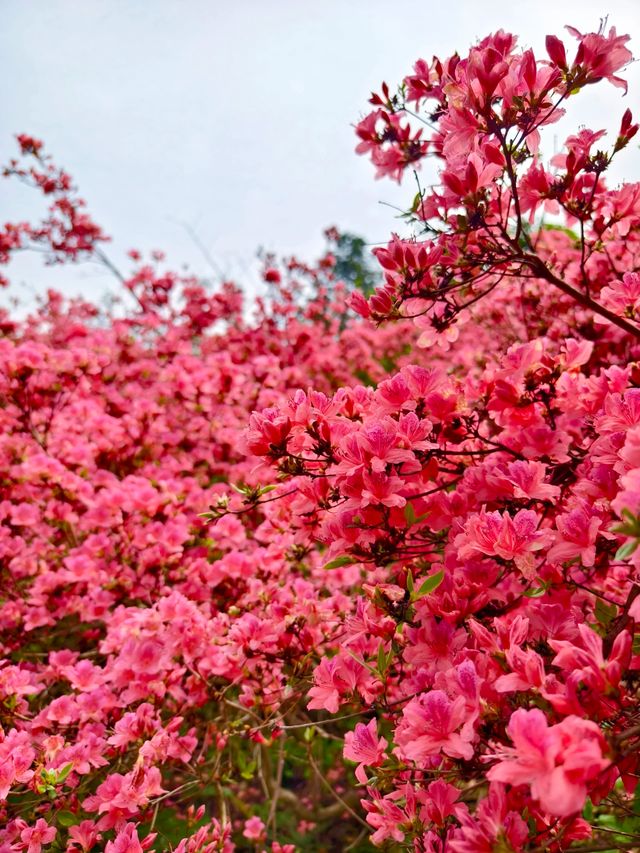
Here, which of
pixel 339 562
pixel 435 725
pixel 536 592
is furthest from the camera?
pixel 339 562

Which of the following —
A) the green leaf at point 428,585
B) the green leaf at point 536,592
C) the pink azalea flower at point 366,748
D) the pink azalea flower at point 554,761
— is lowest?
the pink azalea flower at point 554,761

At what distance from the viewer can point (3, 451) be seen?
3.14 m

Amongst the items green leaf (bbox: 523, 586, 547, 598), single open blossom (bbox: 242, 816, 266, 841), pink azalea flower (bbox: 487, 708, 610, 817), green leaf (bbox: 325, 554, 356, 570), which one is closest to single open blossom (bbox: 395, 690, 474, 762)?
pink azalea flower (bbox: 487, 708, 610, 817)

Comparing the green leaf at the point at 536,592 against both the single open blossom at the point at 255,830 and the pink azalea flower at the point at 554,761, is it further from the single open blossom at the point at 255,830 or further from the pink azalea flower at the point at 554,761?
the single open blossom at the point at 255,830

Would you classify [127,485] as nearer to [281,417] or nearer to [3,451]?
[3,451]

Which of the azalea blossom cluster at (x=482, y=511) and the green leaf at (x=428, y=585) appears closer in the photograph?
the azalea blossom cluster at (x=482, y=511)

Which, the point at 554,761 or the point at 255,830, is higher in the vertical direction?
the point at 554,761

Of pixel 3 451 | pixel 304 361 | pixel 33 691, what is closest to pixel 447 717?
pixel 33 691

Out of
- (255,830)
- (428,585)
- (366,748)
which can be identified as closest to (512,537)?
(428,585)

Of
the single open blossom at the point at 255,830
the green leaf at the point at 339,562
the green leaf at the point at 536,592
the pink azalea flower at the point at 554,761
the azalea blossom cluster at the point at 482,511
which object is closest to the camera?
the pink azalea flower at the point at 554,761

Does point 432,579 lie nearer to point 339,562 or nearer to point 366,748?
point 339,562

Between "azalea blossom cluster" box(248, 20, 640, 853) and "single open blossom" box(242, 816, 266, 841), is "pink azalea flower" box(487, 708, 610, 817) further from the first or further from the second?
"single open blossom" box(242, 816, 266, 841)

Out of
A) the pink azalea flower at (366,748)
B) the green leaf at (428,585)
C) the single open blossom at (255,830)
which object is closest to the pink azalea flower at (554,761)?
the green leaf at (428,585)

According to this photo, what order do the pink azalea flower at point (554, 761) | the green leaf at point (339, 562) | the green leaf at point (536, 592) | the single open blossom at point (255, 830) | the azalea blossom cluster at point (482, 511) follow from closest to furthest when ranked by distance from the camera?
1. the pink azalea flower at point (554, 761)
2. the azalea blossom cluster at point (482, 511)
3. the green leaf at point (536, 592)
4. the green leaf at point (339, 562)
5. the single open blossom at point (255, 830)
